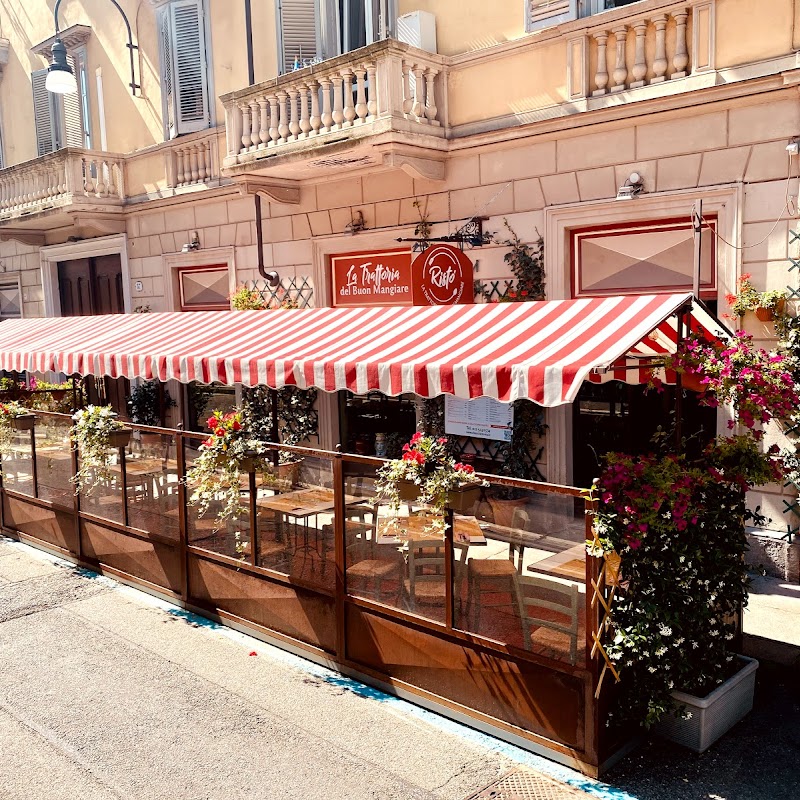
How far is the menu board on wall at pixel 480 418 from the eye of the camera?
34.1ft

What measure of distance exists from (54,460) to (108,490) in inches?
51.9

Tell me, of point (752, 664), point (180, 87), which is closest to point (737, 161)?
point (752, 664)

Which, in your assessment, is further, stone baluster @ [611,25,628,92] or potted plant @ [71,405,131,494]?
stone baluster @ [611,25,628,92]

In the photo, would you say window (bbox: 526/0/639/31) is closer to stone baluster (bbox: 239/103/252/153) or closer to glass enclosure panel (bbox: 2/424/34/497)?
stone baluster (bbox: 239/103/252/153)

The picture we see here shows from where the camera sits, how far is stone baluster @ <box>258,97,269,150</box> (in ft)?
38.4

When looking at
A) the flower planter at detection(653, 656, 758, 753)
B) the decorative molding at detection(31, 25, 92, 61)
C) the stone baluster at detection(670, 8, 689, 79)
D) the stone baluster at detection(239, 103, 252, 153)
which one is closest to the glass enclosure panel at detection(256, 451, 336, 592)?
the flower planter at detection(653, 656, 758, 753)

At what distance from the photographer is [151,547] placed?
327 inches

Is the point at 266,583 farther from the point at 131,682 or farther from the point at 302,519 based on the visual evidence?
the point at 131,682

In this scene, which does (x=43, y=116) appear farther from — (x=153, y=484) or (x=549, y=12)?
(x=153, y=484)

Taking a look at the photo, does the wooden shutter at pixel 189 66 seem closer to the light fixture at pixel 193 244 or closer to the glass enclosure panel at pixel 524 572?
the light fixture at pixel 193 244

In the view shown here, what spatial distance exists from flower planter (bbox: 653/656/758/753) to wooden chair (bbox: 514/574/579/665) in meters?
0.82

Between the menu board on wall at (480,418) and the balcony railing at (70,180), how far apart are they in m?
8.91

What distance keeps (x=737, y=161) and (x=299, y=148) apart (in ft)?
18.3

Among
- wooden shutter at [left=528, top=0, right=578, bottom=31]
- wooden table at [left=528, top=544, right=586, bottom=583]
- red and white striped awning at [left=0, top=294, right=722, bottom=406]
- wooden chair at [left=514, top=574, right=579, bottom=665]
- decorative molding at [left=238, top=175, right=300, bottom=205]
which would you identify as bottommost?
wooden chair at [left=514, top=574, right=579, bottom=665]
